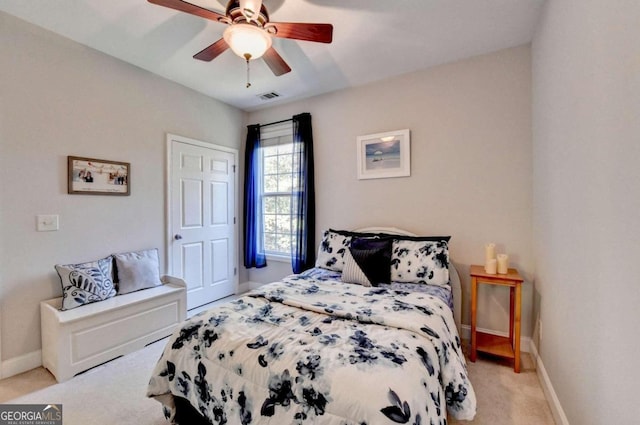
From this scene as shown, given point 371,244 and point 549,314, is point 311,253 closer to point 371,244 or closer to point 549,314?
point 371,244

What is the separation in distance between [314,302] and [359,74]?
2496 millimetres

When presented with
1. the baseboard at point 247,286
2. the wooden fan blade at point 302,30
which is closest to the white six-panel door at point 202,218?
the baseboard at point 247,286

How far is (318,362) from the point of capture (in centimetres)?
120

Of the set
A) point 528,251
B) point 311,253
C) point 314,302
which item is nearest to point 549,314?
point 528,251

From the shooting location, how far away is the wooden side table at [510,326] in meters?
2.19

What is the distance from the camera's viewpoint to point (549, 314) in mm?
1953

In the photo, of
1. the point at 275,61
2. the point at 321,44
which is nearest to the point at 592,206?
the point at 275,61

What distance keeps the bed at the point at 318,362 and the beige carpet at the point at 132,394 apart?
40 centimetres

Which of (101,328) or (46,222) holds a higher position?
(46,222)

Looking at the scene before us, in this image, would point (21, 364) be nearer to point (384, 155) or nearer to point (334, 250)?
point (334, 250)

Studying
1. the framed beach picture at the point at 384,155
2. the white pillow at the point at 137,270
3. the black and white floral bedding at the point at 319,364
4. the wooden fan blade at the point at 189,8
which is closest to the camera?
the black and white floral bedding at the point at 319,364

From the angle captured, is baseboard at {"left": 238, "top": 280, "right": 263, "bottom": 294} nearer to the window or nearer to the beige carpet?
the window

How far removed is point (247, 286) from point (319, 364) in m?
3.34

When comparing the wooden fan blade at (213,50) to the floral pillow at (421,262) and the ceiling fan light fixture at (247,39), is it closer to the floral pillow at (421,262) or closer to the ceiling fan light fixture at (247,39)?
the ceiling fan light fixture at (247,39)
